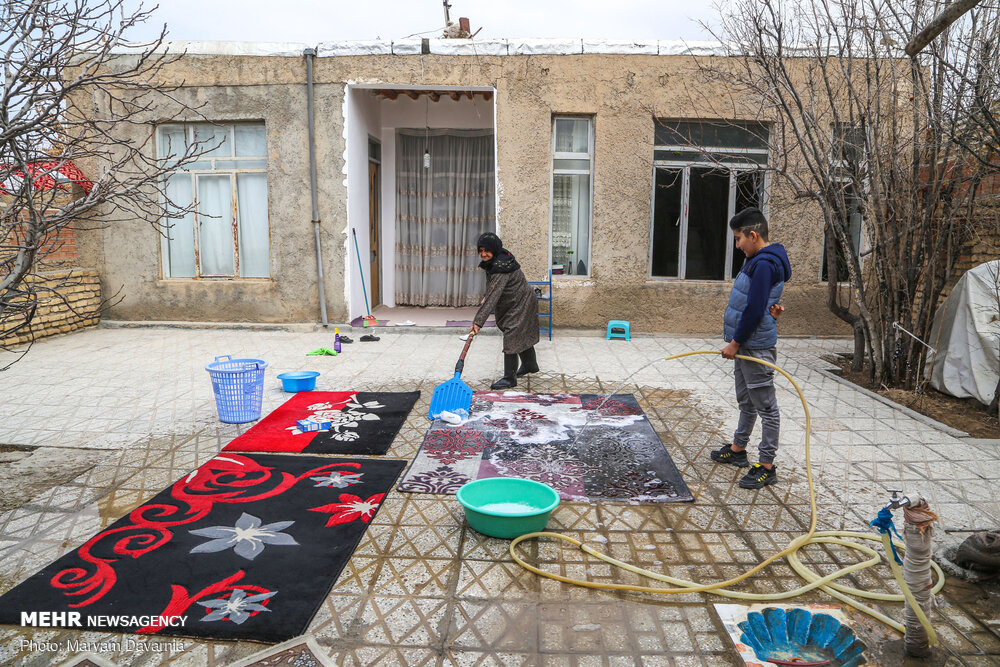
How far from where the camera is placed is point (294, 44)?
9.52 metres

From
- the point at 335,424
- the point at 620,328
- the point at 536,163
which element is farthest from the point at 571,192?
the point at 335,424

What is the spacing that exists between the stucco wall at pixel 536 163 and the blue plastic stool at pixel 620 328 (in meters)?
0.21

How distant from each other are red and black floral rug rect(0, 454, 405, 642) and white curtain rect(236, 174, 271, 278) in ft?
20.4

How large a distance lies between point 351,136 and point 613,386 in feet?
18.5

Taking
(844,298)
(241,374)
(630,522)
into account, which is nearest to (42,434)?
(241,374)

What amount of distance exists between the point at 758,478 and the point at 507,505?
5.58ft

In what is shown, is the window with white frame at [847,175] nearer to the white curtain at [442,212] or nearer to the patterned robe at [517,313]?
the patterned robe at [517,313]

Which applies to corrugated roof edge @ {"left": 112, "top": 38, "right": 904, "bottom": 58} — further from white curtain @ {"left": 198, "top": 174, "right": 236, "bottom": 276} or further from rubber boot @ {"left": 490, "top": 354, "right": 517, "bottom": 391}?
rubber boot @ {"left": 490, "top": 354, "right": 517, "bottom": 391}

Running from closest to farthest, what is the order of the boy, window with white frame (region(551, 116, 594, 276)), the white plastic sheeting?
the boy
the white plastic sheeting
window with white frame (region(551, 116, 594, 276))

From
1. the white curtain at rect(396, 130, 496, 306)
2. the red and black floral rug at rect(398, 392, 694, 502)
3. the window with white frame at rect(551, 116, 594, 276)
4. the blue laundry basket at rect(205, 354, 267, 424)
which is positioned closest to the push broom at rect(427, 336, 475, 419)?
the red and black floral rug at rect(398, 392, 694, 502)

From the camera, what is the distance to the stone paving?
2.74 metres

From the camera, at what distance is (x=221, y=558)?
3.33 metres

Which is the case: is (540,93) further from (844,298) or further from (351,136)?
(844,298)
